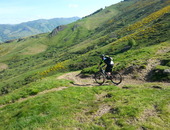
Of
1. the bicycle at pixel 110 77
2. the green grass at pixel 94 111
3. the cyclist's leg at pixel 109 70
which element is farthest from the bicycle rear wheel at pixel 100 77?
the green grass at pixel 94 111

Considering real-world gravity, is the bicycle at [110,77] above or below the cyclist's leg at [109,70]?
below

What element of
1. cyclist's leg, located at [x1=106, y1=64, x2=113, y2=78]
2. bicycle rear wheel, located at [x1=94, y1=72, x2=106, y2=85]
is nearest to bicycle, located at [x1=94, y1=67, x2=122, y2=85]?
bicycle rear wheel, located at [x1=94, y1=72, x2=106, y2=85]

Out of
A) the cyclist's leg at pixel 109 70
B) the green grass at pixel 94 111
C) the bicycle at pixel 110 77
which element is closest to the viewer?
the green grass at pixel 94 111

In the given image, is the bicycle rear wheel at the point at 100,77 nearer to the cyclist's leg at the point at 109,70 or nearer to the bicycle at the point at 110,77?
the bicycle at the point at 110,77

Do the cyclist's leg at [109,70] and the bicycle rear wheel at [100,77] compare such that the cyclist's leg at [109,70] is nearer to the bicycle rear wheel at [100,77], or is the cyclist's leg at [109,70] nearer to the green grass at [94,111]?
the bicycle rear wheel at [100,77]

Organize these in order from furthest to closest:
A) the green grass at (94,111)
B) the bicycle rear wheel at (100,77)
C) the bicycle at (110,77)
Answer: the bicycle rear wheel at (100,77)
the bicycle at (110,77)
the green grass at (94,111)

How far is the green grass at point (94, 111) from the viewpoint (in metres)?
10.2

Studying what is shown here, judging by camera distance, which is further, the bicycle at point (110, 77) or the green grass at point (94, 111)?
the bicycle at point (110, 77)

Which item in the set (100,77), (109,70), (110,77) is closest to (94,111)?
(109,70)

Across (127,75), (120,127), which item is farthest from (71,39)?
(120,127)

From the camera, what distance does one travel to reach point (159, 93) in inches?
547

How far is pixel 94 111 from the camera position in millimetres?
12156

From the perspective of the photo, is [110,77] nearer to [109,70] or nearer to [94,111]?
[109,70]

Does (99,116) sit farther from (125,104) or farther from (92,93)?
(92,93)
